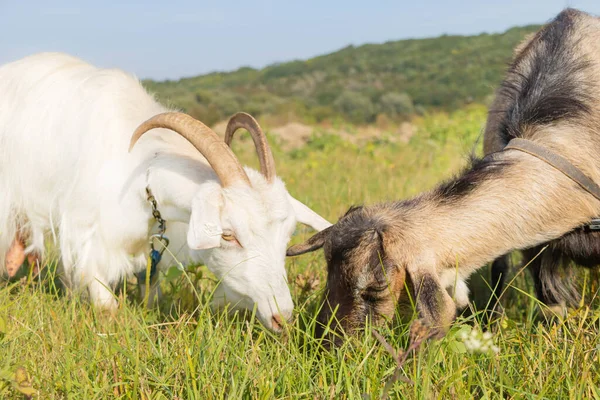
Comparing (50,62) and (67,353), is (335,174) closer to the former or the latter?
(50,62)

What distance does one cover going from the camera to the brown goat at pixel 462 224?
2799 mm

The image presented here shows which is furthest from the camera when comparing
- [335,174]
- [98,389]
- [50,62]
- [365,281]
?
[335,174]

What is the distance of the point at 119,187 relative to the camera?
3877 millimetres

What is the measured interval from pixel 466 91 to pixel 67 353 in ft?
87.9

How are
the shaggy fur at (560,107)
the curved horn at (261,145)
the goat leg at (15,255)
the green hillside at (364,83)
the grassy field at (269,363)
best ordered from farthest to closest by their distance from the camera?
1. the green hillside at (364,83)
2. the goat leg at (15,255)
3. the curved horn at (261,145)
4. the shaggy fur at (560,107)
5. the grassy field at (269,363)

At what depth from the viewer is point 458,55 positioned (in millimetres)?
36125

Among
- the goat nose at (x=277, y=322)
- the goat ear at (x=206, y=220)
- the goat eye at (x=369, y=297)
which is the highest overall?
the goat ear at (x=206, y=220)

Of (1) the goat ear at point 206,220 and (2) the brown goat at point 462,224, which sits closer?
(2) the brown goat at point 462,224

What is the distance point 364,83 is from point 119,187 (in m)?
28.8

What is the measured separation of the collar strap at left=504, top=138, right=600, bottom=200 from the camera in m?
3.04

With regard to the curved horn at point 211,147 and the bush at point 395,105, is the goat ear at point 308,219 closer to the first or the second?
the curved horn at point 211,147

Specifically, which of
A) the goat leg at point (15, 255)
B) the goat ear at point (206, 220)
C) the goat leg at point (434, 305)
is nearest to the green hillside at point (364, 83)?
the goat leg at point (15, 255)

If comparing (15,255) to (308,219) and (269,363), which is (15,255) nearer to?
(308,219)

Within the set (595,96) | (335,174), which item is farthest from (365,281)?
(335,174)
